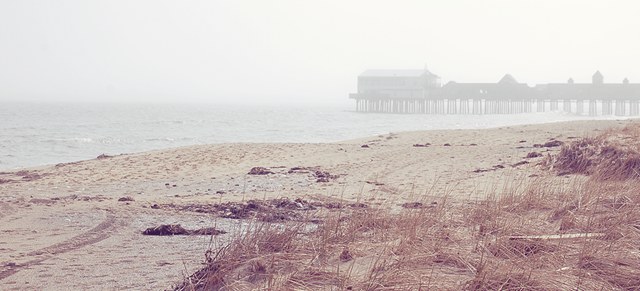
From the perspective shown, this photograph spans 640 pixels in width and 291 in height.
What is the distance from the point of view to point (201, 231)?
7.91m

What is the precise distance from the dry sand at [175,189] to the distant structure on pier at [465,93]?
213ft

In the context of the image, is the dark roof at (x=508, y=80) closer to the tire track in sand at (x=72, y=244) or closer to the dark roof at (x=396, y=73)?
the dark roof at (x=396, y=73)

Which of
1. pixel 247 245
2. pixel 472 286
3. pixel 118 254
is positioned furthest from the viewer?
pixel 118 254

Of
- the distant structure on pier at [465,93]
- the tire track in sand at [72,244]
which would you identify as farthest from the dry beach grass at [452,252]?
the distant structure on pier at [465,93]

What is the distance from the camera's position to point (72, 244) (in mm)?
7426

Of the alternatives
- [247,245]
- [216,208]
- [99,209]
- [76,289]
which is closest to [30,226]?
[99,209]

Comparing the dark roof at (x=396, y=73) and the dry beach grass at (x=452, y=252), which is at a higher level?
the dark roof at (x=396, y=73)

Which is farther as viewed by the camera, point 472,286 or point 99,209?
point 99,209

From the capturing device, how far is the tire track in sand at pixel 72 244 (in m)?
6.21

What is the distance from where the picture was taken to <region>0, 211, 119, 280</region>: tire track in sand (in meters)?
6.21

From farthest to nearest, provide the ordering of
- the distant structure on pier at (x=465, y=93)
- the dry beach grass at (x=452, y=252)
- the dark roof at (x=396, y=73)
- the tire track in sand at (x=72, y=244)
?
1. the dark roof at (x=396, y=73)
2. the distant structure on pier at (x=465, y=93)
3. the tire track in sand at (x=72, y=244)
4. the dry beach grass at (x=452, y=252)

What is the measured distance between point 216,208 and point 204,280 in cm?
512

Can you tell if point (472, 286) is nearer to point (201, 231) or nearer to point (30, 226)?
point (201, 231)

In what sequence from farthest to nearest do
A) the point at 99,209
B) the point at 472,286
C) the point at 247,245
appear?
the point at 99,209 < the point at 247,245 < the point at 472,286
